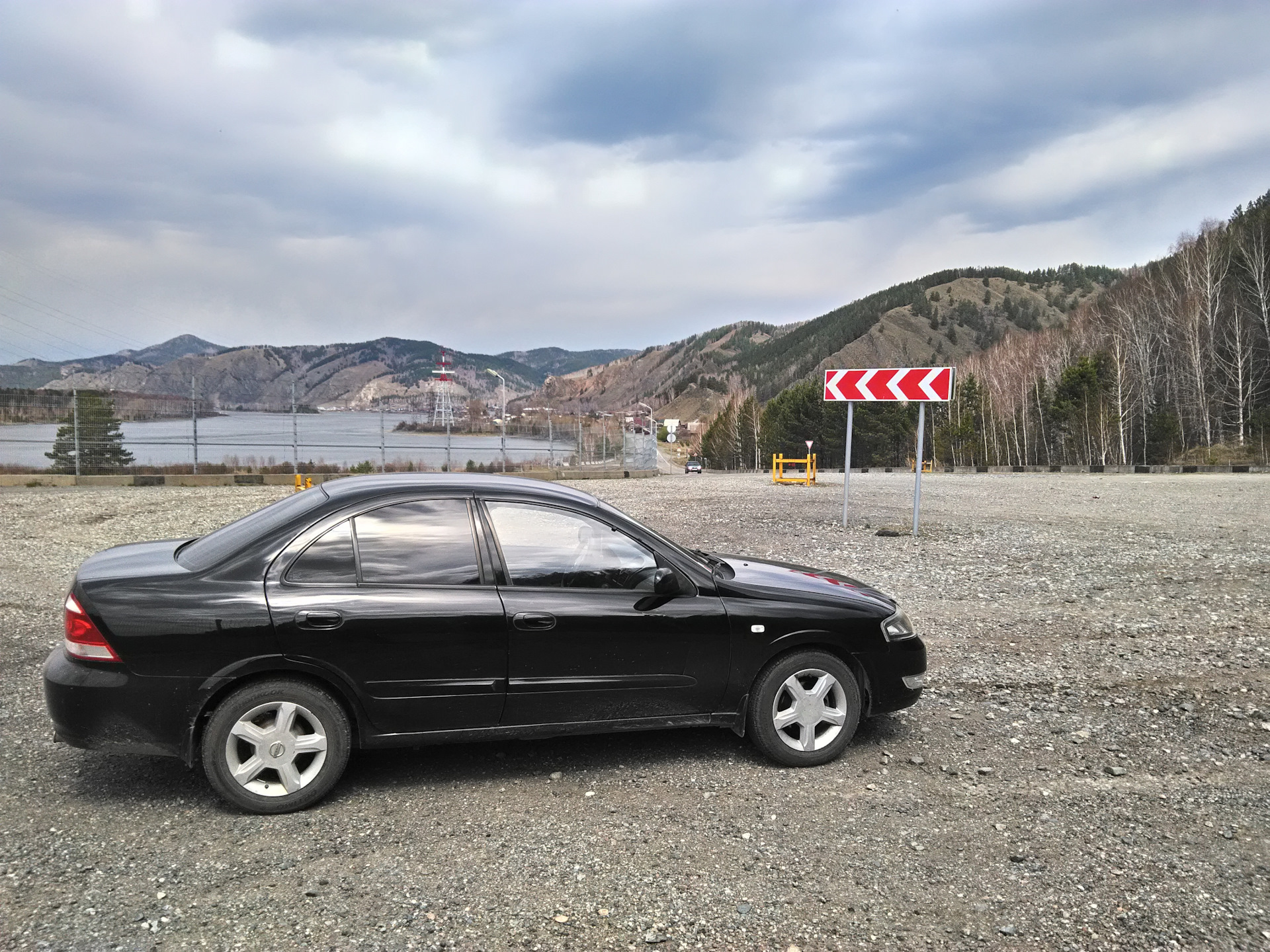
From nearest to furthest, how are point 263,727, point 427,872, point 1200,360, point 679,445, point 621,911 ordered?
point 621,911, point 427,872, point 263,727, point 1200,360, point 679,445

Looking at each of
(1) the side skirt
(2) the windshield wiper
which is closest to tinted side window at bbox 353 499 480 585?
(1) the side skirt

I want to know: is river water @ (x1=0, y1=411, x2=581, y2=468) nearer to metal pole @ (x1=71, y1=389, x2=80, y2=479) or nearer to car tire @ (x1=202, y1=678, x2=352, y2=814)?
metal pole @ (x1=71, y1=389, x2=80, y2=479)

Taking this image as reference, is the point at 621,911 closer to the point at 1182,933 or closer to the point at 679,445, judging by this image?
the point at 1182,933

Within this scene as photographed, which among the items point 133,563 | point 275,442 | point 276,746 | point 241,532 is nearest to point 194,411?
point 275,442

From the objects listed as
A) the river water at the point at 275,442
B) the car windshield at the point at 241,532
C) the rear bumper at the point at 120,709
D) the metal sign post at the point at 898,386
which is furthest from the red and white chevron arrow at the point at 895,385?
the river water at the point at 275,442

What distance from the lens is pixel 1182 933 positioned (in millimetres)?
2869

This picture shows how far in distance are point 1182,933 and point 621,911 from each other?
6.70 feet

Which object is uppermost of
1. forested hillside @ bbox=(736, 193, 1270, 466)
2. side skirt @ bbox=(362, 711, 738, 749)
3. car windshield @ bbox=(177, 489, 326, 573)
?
forested hillside @ bbox=(736, 193, 1270, 466)

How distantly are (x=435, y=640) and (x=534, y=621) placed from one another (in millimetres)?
486

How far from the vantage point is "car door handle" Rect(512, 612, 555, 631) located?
3.96 metres

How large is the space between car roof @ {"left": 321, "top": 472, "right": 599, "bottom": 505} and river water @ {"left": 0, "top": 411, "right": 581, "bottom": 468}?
23075 millimetres

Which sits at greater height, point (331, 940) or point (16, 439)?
point (16, 439)

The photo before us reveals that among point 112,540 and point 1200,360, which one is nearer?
point 112,540

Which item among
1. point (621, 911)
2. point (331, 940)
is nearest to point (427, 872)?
point (331, 940)
